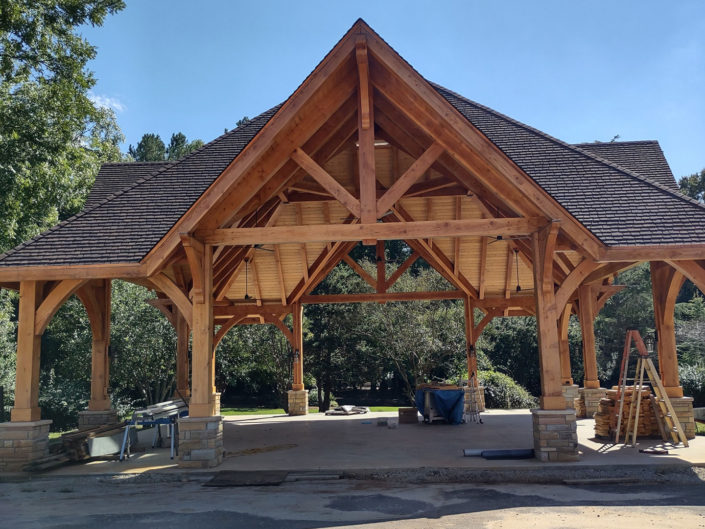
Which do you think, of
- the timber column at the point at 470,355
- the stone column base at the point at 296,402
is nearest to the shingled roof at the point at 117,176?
the stone column base at the point at 296,402

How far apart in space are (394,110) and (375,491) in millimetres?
6017

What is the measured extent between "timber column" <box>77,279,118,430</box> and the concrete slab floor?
2.09 metres

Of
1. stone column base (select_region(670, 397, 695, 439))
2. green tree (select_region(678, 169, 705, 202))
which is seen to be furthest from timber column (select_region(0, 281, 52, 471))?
green tree (select_region(678, 169, 705, 202))

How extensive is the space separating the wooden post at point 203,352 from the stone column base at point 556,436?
16.4ft

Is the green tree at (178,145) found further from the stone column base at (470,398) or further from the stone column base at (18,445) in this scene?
the stone column base at (18,445)

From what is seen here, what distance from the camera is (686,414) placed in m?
10.7

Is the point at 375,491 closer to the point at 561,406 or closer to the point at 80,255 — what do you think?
the point at 561,406

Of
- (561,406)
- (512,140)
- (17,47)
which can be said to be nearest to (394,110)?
(512,140)

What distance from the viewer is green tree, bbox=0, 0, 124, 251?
47.3ft

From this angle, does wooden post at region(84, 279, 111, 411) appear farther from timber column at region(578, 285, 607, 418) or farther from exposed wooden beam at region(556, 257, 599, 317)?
timber column at region(578, 285, 607, 418)

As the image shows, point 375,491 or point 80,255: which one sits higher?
point 80,255

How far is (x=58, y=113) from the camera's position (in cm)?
1492

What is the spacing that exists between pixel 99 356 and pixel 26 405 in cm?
328

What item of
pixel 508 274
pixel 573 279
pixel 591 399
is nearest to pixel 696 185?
pixel 508 274
